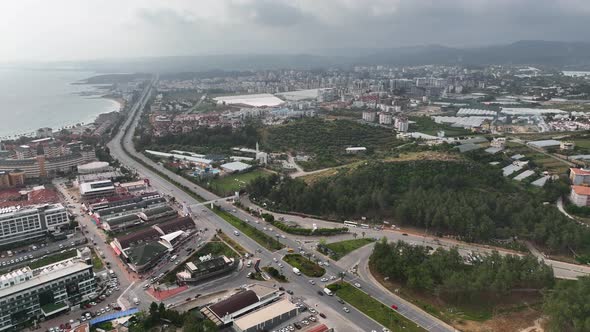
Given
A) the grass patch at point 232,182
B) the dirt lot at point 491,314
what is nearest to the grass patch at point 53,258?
the grass patch at point 232,182

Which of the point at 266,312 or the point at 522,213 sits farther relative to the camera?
the point at 522,213

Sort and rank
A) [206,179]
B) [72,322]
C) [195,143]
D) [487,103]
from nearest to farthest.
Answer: [72,322] < [206,179] < [195,143] < [487,103]

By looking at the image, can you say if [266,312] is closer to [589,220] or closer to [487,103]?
[589,220]

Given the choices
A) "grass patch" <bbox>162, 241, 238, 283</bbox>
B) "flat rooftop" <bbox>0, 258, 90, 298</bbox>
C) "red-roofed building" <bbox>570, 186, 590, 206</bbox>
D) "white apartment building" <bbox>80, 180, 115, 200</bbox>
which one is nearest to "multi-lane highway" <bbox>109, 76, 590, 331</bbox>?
"grass patch" <bbox>162, 241, 238, 283</bbox>

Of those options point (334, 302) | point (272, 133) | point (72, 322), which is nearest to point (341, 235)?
point (334, 302)

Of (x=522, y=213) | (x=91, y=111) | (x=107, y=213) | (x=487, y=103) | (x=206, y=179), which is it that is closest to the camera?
(x=522, y=213)

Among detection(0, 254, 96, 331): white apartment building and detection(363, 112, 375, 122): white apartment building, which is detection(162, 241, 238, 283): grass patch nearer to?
detection(0, 254, 96, 331): white apartment building

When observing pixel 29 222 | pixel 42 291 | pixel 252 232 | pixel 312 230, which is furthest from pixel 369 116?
pixel 42 291
